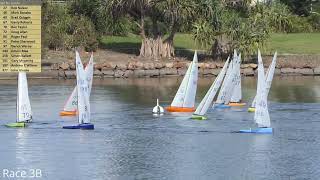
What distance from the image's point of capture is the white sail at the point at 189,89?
4988 centimetres

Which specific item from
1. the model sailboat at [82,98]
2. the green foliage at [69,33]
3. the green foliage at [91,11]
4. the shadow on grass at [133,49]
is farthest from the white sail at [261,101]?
the green foliage at [69,33]

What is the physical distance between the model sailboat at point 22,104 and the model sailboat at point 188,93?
27.6 ft

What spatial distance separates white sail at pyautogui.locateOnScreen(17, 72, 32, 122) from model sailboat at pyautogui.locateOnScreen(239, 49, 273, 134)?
8.70 meters

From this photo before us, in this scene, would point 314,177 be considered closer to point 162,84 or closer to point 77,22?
point 162,84

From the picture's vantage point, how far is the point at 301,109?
51.5 metres

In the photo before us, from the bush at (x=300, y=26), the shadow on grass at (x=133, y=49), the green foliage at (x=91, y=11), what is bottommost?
the shadow on grass at (x=133, y=49)

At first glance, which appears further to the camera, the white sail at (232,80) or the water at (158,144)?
the white sail at (232,80)

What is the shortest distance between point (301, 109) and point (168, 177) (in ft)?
70.0

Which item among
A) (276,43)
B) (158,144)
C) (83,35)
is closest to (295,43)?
(276,43)

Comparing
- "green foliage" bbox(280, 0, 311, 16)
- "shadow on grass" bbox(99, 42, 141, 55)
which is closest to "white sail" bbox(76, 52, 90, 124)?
"shadow on grass" bbox(99, 42, 141, 55)

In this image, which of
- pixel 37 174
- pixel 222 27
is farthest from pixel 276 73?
pixel 37 174

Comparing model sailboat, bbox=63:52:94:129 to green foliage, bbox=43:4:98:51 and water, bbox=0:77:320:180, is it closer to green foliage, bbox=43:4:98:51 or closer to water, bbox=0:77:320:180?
water, bbox=0:77:320:180

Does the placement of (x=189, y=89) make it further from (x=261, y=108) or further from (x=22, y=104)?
(x=22, y=104)

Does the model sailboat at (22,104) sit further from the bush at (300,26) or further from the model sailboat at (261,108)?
the bush at (300,26)
